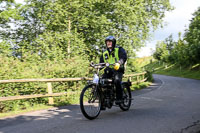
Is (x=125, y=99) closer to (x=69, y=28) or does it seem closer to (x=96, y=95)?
(x=96, y=95)

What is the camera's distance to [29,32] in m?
21.8

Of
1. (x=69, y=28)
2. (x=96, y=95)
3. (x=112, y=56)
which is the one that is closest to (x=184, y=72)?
(x=69, y=28)

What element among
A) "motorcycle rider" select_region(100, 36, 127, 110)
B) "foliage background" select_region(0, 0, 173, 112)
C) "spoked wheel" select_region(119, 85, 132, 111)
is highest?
"foliage background" select_region(0, 0, 173, 112)

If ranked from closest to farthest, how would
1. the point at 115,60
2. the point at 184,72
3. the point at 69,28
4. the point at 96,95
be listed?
the point at 96,95
the point at 115,60
the point at 69,28
the point at 184,72

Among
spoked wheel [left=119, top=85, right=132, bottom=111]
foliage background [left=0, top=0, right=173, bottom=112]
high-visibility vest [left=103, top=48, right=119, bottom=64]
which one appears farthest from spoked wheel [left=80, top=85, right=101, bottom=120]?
foliage background [left=0, top=0, right=173, bottom=112]

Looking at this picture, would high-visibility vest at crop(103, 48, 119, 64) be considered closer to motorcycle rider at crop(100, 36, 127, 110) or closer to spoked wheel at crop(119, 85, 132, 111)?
motorcycle rider at crop(100, 36, 127, 110)

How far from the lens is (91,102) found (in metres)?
5.58

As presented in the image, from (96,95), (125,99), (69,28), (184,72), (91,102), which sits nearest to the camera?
(91,102)

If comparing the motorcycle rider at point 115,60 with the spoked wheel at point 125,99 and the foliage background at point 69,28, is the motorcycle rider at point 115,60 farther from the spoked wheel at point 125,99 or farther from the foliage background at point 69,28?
the foliage background at point 69,28

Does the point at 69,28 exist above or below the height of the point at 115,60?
above

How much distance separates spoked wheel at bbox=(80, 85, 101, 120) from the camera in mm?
5402

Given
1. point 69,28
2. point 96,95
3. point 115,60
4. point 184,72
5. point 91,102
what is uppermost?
point 69,28

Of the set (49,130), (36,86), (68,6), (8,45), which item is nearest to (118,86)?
(49,130)

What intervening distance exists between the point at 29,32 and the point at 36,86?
47.8ft
